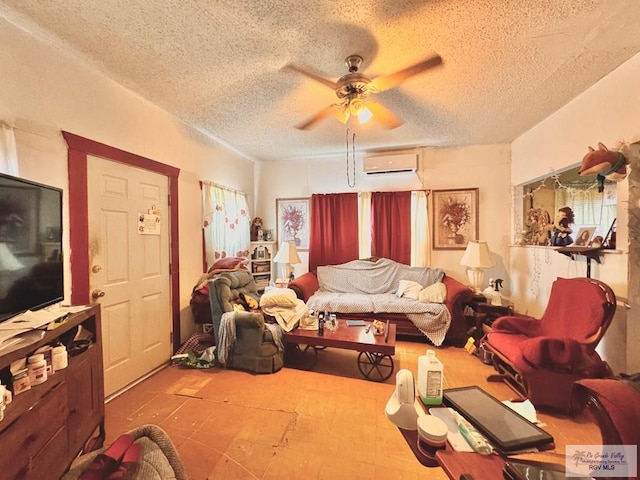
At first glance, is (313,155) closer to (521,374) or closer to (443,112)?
(443,112)

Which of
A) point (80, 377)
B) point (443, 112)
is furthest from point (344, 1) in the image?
point (80, 377)

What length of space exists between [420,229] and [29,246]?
13.3 feet

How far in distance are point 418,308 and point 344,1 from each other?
3.05 metres

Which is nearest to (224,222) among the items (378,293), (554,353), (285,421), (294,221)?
(294,221)

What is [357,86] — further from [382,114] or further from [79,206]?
[79,206]

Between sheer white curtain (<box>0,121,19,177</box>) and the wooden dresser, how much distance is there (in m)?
0.94

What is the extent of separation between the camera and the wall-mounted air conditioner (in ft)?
13.5

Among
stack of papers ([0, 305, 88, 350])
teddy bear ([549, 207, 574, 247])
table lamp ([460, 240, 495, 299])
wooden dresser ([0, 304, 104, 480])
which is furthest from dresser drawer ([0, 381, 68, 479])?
teddy bear ([549, 207, 574, 247])

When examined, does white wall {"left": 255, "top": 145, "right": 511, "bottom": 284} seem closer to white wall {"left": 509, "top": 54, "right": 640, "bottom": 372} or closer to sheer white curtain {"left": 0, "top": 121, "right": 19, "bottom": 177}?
white wall {"left": 509, "top": 54, "right": 640, "bottom": 372}

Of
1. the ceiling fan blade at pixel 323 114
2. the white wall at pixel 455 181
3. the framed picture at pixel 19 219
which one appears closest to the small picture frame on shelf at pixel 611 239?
the white wall at pixel 455 181

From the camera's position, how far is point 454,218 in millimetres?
4176

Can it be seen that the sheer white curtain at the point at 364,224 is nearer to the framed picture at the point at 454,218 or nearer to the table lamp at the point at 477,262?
the framed picture at the point at 454,218

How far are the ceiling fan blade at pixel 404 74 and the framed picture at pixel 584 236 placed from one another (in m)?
2.22

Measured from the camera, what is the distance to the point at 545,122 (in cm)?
316
